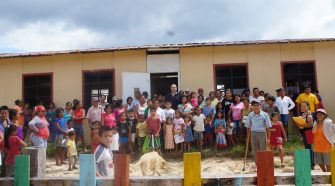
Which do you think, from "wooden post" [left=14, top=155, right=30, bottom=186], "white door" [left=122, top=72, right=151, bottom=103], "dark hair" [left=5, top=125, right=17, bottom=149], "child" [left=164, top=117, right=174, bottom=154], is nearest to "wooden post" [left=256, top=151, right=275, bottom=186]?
"wooden post" [left=14, top=155, right=30, bottom=186]

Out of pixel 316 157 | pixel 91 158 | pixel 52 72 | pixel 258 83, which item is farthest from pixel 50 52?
pixel 91 158

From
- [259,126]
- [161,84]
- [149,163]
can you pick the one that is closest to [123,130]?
[149,163]

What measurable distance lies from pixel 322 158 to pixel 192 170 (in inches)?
186

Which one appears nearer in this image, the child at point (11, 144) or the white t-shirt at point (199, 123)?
the child at point (11, 144)

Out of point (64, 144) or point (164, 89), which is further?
point (164, 89)

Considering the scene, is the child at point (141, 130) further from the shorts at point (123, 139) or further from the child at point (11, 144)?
the child at point (11, 144)

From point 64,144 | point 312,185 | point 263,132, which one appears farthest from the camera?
point 64,144

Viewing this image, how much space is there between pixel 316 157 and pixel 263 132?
67.7 inches

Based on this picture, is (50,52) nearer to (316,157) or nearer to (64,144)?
(64,144)

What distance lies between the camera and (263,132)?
832 centimetres

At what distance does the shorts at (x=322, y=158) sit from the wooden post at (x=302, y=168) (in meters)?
4.25

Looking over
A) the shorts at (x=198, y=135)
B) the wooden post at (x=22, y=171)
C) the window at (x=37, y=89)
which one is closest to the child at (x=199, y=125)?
the shorts at (x=198, y=135)

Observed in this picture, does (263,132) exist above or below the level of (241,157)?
above

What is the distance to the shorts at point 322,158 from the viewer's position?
6504 mm
